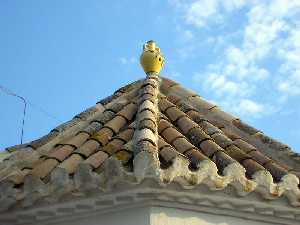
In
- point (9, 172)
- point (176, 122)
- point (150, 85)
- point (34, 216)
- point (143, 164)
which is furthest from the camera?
point (150, 85)

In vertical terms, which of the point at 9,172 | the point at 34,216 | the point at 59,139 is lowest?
the point at 34,216

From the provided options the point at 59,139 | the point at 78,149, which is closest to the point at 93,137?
the point at 78,149

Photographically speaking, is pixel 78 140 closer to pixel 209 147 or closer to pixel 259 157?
pixel 209 147

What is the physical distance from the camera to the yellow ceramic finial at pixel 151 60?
7.67 metres

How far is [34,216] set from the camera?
226 inches

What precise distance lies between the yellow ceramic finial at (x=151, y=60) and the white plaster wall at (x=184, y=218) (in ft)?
8.67

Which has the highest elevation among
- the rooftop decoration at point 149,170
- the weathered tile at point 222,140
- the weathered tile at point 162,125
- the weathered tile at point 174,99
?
the weathered tile at point 174,99

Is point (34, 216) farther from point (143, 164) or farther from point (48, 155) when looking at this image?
point (143, 164)

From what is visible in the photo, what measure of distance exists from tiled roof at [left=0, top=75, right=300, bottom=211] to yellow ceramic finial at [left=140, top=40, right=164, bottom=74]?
15 cm

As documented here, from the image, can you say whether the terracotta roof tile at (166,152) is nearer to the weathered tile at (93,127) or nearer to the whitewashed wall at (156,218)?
the whitewashed wall at (156,218)

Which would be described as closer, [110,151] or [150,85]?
[110,151]

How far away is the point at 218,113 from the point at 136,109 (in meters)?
1.20

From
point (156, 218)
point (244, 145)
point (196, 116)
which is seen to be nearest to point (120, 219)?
point (156, 218)

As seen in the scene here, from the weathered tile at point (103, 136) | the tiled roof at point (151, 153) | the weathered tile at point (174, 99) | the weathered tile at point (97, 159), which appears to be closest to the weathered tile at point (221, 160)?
the tiled roof at point (151, 153)
